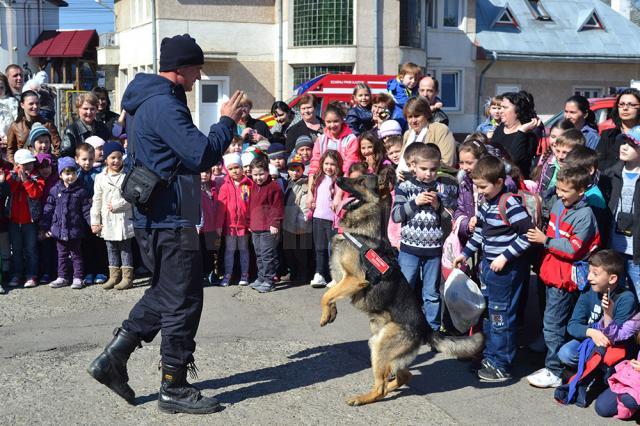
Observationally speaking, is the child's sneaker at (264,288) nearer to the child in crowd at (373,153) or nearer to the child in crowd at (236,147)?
the child in crowd at (236,147)

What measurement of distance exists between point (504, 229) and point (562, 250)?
0.47 m

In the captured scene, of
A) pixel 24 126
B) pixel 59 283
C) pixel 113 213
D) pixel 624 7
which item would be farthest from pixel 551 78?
pixel 59 283

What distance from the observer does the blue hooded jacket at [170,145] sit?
496cm

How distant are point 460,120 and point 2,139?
23980 mm

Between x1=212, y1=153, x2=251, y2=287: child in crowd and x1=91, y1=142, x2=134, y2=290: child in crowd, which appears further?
x1=212, y1=153, x2=251, y2=287: child in crowd

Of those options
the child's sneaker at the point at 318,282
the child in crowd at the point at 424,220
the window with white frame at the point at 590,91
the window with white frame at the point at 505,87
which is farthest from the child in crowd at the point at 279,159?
the window with white frame at the point at 590,91

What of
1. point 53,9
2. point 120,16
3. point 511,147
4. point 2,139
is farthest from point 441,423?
point 53,9

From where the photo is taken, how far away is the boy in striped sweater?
5.76 metres

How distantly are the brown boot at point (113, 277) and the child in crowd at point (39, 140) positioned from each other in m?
1.74

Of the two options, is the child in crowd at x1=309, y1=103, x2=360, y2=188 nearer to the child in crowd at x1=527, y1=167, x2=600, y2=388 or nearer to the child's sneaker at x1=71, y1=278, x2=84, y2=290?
the child's sneaker at x1=71, y1=278, x2=84, y2=290

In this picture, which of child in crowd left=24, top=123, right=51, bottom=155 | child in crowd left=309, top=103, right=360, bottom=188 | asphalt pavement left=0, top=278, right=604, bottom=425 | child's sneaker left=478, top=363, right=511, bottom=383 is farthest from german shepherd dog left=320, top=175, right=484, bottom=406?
child in crowd left=24, top=123, right=51, bottom=155

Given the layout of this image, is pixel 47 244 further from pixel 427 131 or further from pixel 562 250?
pixel 562 250

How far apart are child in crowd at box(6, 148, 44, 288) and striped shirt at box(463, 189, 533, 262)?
217 inches

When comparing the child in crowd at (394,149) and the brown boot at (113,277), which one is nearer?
the child in crowd at (394,149)
